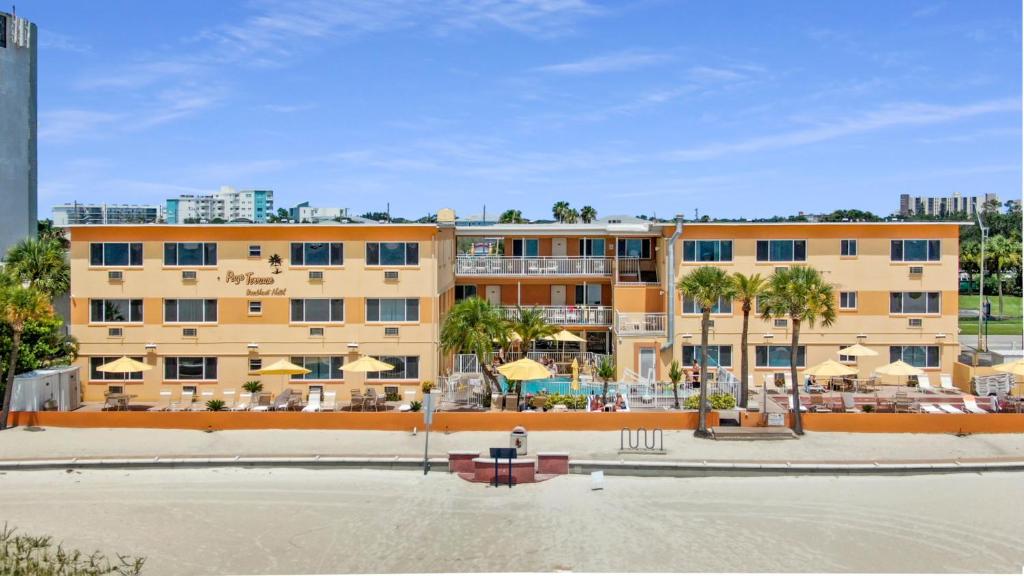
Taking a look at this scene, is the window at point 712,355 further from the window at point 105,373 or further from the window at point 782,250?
the window at point 105,373

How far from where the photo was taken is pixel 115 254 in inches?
1412

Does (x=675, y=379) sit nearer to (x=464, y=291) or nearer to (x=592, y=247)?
(x=592, y=247)

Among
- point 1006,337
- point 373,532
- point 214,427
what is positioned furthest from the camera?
point 1006,337

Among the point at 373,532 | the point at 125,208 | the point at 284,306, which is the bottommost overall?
the point at 373,532

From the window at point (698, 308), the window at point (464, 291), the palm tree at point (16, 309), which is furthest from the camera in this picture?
the window at point (464, 291)

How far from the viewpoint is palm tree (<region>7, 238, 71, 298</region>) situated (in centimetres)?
3544

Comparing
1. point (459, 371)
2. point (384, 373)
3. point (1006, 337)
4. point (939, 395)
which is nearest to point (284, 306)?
point (384, 373)

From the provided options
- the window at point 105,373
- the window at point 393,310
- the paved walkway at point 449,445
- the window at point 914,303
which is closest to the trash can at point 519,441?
the paved walkway at point 449,445

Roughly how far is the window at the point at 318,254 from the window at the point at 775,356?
17.5m

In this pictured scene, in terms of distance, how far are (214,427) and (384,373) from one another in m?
8.09

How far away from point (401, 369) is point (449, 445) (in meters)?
9.21

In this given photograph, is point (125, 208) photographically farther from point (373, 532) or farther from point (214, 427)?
point (373, 532)

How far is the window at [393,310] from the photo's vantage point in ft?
118

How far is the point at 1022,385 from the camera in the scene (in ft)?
117
